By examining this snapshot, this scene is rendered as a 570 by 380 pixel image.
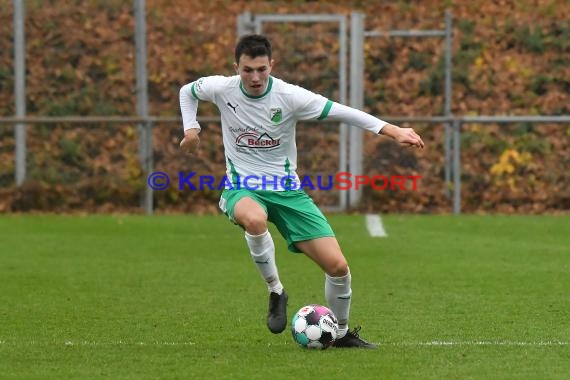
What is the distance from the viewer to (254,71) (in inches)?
309

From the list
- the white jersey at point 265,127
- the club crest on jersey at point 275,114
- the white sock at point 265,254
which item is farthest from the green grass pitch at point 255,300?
the club crest on jersey at point 275,114

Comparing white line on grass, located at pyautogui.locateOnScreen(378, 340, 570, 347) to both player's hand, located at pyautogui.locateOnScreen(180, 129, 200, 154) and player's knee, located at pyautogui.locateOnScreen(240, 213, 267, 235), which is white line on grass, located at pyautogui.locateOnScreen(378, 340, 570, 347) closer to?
player's knee, located at pyautogui.locateOnScreen(240, 213, 267, 235)

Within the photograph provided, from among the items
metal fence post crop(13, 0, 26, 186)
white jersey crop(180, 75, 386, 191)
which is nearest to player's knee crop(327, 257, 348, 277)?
white jersey crop(180, 75, 386, 191)

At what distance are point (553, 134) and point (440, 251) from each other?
6.99m

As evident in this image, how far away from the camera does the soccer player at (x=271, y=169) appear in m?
7.84

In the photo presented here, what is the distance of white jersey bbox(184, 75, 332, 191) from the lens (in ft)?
26.2

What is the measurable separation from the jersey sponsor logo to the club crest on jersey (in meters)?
0.12

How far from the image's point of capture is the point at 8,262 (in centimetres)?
1277

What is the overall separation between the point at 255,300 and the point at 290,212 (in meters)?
2.33

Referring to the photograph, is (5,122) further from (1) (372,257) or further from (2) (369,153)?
(1) (372,257)

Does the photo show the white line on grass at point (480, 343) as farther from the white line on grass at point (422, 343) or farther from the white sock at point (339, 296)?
the white sock at point (339, 296)

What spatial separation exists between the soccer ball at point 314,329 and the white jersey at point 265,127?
78 cm

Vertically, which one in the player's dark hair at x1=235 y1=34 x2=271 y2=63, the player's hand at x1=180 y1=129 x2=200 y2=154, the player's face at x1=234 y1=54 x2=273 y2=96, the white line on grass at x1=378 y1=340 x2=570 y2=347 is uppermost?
the player's dark hair at x1=235 y1=34 x2=271 y2=63

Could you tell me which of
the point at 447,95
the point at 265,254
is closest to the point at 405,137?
the point at 265,254
